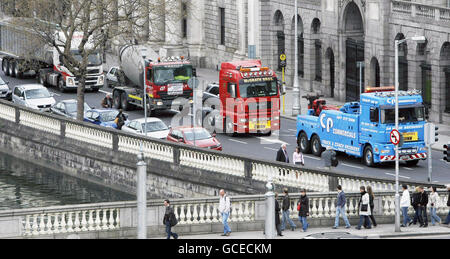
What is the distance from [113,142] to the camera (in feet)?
173

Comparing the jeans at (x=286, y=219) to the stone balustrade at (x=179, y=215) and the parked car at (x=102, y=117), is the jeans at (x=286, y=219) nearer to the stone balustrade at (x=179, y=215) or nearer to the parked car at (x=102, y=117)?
the stone balustrade at (x=179, y=215)

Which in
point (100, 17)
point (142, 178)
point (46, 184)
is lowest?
point (46, 184)

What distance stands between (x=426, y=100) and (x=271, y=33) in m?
19.2

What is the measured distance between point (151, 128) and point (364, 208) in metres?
20.3

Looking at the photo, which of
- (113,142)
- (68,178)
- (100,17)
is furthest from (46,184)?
(100,17)

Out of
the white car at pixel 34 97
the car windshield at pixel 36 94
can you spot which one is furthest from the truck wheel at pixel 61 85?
the car windshield at pixel 36 94

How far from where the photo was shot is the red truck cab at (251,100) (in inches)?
2372

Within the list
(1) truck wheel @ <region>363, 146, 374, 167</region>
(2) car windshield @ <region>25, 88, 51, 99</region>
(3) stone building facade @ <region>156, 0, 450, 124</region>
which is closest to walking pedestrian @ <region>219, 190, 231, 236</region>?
(1) truck wheel @ <region>363, 146, 374, 167</region>

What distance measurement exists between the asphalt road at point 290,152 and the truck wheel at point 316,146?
0.29 m

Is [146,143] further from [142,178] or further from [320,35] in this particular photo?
[320,35]
